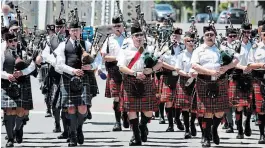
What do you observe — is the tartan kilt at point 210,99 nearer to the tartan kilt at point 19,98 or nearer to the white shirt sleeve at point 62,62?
the white shirt sleeve at point 62,62

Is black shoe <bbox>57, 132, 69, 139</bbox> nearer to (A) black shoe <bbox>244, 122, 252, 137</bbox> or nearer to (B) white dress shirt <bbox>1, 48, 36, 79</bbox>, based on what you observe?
(B) white dress shirt <bbox>1, 48, 36, 79</bbox>

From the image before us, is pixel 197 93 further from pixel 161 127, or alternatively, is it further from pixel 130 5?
pixel 130 5

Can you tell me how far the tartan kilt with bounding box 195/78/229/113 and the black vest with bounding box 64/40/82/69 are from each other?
1.71m

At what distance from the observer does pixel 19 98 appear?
13867 millimetres

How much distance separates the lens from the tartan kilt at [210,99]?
13688mm

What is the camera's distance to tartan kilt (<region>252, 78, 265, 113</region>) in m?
14.5

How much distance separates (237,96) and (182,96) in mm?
887

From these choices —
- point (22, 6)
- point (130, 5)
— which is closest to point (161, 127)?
point (22, 6)

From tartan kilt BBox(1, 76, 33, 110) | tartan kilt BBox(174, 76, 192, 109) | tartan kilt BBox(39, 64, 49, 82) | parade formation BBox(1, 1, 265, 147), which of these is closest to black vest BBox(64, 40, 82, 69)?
parade formation BBox(1, 1, 265, 147)

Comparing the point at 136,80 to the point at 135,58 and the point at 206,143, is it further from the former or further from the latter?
the point at 206,143

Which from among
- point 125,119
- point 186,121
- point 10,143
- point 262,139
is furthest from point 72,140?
point 262,139

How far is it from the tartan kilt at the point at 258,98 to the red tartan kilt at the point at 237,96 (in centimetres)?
25

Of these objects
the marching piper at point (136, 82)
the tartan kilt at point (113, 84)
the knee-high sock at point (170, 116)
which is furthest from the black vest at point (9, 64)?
the knee-high sock at point (170, 116)

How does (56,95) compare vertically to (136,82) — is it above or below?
below
